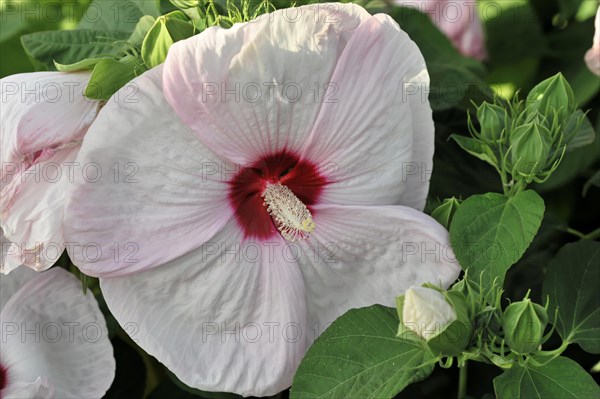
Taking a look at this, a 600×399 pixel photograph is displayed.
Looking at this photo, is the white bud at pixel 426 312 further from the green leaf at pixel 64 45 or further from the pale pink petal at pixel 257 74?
the green leaf at pixel 64 45

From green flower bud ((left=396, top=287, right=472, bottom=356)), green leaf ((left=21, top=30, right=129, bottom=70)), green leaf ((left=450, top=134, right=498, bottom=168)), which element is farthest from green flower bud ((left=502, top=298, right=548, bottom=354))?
green leaf ((left=21, top=30, right=129, bottom=70))

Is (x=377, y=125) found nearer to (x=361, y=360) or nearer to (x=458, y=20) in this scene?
(x=361, y=360)

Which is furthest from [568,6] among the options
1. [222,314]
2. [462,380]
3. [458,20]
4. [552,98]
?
[222,314]

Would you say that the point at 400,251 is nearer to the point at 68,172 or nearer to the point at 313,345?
the point at 313,345

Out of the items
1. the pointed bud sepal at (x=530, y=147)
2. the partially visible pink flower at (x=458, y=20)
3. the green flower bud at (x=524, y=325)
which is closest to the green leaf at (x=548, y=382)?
the green flower bud at (x=524, y=325)

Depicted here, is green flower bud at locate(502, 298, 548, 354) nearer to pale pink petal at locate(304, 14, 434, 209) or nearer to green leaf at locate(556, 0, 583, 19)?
pale pink petal at locate(304, 14, 434, 209)
